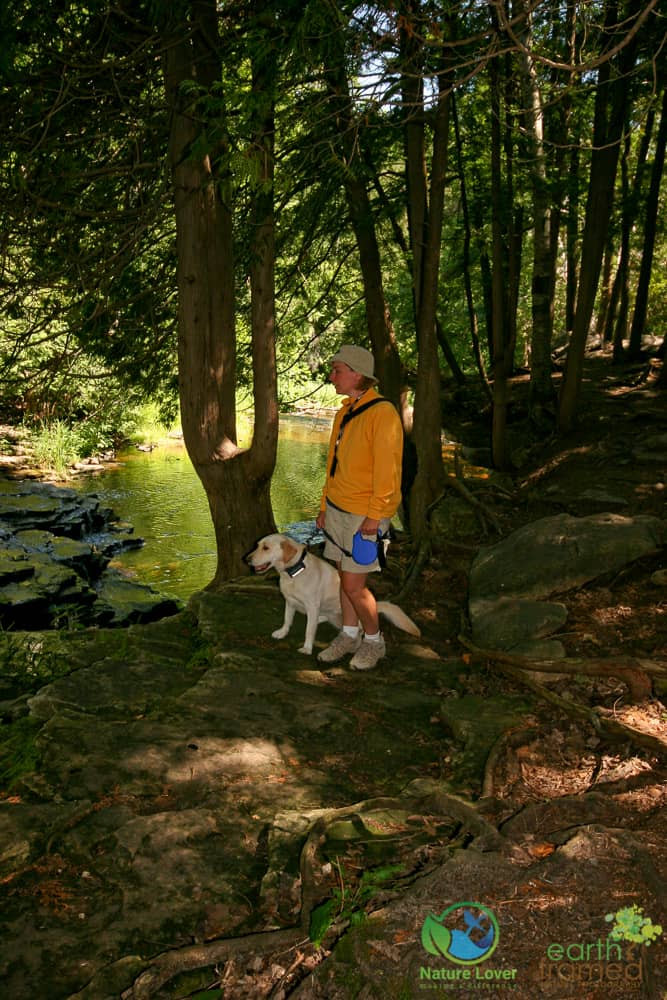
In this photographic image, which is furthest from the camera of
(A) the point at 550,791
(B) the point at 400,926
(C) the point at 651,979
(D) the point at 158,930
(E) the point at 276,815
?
(A) the point at 550,791

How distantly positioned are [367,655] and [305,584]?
748 mm

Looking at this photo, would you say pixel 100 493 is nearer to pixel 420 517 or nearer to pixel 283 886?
pixel 420 517

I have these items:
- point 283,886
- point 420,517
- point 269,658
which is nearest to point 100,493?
point 420,517

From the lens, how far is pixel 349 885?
8.82 ft

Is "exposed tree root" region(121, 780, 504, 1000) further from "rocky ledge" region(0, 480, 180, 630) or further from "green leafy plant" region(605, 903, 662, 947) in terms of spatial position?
"rocky ledge" region(0, 480, 180, 630)

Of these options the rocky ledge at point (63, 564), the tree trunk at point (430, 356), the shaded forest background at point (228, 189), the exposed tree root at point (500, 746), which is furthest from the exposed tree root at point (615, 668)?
the rocky ledge at point (63, 564)

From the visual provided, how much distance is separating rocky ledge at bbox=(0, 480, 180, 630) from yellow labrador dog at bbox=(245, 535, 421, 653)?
3.65 metres

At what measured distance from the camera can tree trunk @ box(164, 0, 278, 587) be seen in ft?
21.5

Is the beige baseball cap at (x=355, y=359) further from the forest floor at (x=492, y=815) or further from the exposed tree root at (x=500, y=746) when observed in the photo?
the exposed tree root at (x=500, y=746)

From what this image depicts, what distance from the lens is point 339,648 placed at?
5457mm

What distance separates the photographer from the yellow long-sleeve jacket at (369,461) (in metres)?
4.80

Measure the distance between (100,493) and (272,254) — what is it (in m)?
13.9

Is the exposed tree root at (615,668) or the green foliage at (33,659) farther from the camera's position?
the green foliage at (33,659)

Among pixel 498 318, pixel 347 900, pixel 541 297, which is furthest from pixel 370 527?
pixel 541 297
